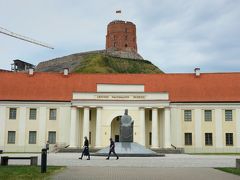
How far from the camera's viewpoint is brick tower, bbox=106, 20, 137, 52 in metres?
115

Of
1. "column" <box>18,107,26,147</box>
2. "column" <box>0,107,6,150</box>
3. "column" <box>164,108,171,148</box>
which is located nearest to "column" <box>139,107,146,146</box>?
"column" <box>164,108,171,148</box>

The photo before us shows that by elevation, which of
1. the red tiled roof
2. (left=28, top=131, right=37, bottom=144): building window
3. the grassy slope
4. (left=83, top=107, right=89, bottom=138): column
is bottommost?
(left=28, top=131, right=37, bottom=144): building window

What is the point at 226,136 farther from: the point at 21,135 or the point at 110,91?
the point at 21,135

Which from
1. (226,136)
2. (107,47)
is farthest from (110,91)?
(107,47)

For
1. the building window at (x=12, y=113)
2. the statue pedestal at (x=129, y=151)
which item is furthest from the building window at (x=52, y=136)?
the statue pedestal at (x=129, y=151)

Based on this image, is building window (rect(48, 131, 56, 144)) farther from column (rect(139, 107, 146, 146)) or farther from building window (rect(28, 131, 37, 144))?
column (rect(139, 107, 146, 146))

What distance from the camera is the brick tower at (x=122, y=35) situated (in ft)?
376

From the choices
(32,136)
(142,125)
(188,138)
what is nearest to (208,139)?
(188,138)

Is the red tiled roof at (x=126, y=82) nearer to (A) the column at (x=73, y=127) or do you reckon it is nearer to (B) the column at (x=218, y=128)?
(B) the column at (x=218, y=128)

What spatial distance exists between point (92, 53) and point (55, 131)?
83.6m

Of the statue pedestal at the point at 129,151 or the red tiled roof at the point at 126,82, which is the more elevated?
the red tiled roof at the point at 126,82

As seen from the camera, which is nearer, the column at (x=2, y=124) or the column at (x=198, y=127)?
the column at (x=2, y=124)

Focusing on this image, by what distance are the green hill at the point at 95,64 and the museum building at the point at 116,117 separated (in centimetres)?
7045

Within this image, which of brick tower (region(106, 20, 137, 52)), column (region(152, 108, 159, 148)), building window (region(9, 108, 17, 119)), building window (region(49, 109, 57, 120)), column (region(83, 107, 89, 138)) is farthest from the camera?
brick tower (region(106, 20, 137, 52))
